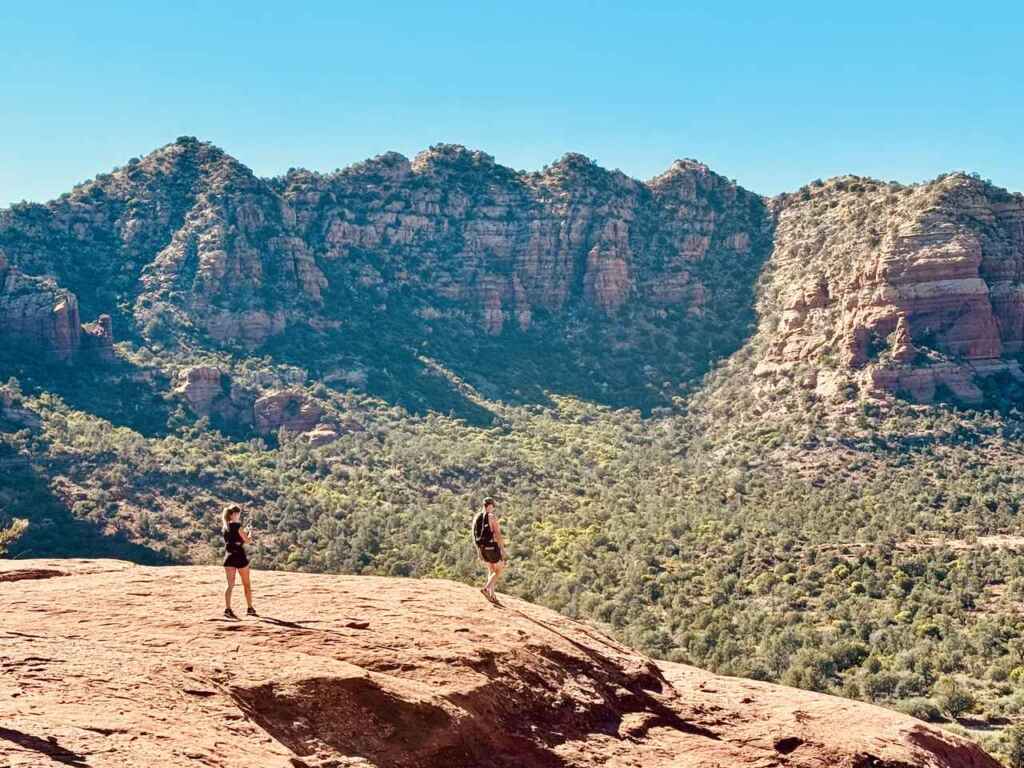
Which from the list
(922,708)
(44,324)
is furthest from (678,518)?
(44,324)

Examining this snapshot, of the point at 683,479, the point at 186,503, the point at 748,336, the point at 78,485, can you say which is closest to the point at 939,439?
the point at 683,479

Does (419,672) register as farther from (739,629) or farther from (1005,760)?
(739,629)

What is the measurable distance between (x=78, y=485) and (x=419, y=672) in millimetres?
52937

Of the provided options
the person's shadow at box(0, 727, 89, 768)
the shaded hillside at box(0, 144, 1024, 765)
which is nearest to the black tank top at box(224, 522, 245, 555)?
the person's shadow at box(0, 727, 89, 768)

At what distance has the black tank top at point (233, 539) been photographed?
48.8ft

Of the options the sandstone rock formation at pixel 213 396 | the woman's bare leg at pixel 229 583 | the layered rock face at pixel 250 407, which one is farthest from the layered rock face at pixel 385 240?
the woman's bare leg at pixel 229 583

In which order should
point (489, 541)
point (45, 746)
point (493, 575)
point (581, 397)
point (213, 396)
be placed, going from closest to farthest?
point (45, 746) < point (493, 575) < point (489, 541) < point (213, 396) < point (581, 397)

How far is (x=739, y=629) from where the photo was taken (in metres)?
45.9

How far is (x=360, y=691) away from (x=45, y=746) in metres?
3.95

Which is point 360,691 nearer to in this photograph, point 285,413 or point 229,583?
point 229,583

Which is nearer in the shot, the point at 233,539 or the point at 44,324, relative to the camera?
the point at 233,539

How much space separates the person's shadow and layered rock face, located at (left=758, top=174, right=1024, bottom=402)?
79667 mm

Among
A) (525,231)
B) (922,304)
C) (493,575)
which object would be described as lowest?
(493,575)

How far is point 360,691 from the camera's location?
1189cm
